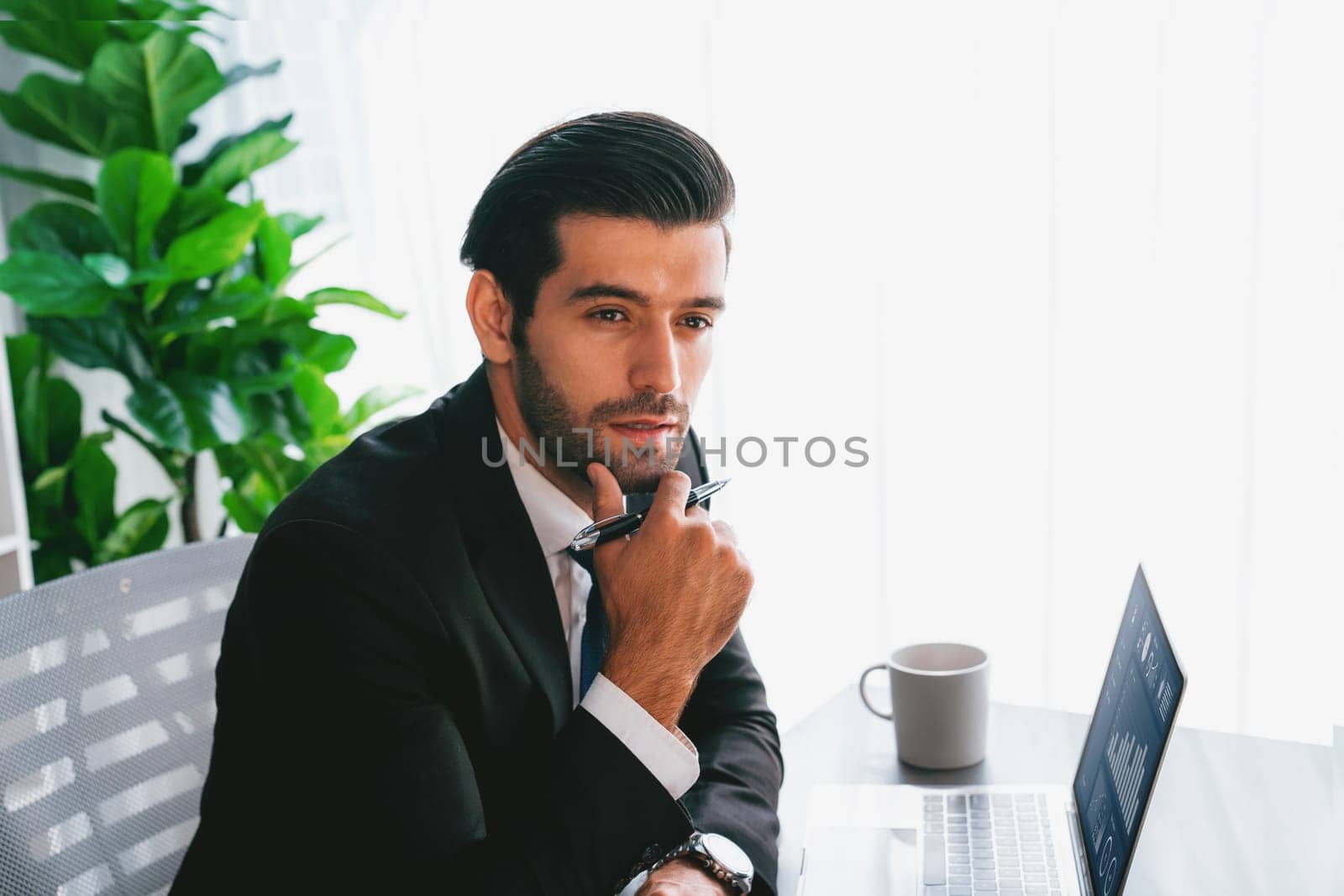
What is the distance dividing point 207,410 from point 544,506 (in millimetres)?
1241

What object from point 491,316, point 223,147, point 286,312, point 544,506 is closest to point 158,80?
point 223,147

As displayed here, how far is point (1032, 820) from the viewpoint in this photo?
1.03 m

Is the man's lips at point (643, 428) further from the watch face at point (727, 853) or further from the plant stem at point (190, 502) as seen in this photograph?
the plant stem at point (190, 502)

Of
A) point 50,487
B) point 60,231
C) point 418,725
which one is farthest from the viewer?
point 50,487

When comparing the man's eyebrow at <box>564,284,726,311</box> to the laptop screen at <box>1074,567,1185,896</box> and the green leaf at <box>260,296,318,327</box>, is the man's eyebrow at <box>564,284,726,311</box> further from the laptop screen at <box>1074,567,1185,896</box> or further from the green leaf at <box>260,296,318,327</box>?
the green leaf at <box>260,296,318,327</box>

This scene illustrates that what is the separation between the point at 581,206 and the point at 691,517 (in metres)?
0.33

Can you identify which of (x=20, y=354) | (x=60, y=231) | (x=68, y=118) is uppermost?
(x=68, y=118)

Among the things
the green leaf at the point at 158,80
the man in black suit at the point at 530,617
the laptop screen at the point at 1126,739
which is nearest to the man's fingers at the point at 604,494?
the man in black suit at the point at 530,617

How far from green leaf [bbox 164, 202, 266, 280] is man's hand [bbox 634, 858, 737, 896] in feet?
5.53

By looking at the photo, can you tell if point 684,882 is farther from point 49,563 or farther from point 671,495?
point 49,563

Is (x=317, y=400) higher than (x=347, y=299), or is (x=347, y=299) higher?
(x=347, y=299)

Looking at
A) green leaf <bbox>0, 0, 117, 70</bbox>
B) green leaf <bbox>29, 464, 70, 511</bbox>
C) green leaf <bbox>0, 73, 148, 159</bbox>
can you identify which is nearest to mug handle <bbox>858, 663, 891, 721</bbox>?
green leaf <bbox>29, 464, 70, 511</bbox>

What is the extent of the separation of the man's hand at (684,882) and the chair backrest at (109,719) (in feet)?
1.59

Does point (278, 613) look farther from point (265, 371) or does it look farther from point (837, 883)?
point (265, 371)
